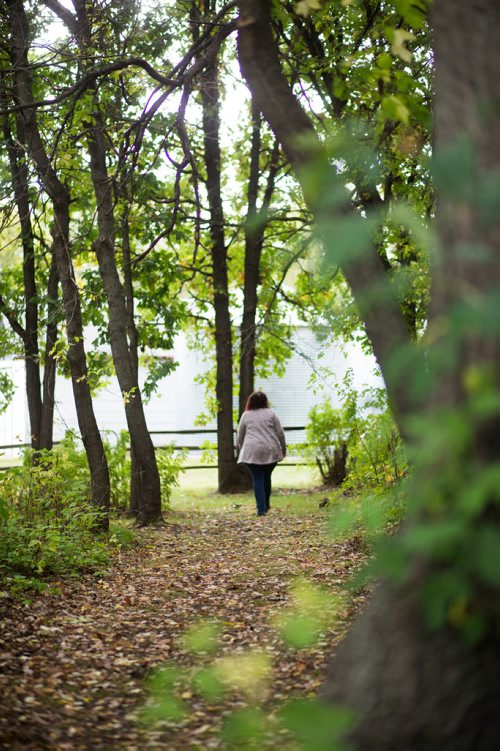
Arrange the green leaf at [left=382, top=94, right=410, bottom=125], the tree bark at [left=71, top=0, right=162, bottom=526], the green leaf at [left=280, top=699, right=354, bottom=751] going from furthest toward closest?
the tree bark at [left=71, top=0, right=162, bottom=526] < the green leaf at [left=382, top=94, right=410, bottom=125] < the green leaf at [left=280, top=699, right=354, bottom=751]

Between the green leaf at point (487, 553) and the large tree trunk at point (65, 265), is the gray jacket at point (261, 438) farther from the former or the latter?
the green leaf at point (487, 553)

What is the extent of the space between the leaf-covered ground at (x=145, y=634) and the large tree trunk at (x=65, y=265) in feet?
3.26

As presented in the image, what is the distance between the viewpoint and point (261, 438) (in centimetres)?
1229

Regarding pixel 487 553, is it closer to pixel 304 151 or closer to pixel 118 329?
pixel 304 151

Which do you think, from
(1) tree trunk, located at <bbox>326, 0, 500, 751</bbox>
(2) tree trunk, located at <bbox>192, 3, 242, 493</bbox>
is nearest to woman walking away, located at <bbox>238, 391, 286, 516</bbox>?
(2) tree trunk, located at <bbox>192, 3, 242, 493</bbox>

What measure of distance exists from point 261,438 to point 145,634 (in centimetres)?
683

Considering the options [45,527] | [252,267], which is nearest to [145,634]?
[45,527]

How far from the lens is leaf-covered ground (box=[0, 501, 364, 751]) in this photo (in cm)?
371

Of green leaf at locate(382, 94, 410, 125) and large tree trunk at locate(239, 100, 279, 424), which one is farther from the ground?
large tree trunk at locate(239, 100, 279, 424)

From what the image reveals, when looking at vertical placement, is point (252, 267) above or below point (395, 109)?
above

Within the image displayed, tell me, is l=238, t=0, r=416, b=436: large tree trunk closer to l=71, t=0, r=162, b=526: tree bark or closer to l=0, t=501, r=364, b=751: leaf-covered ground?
l=0, t=501, r=364, b=751: leaf-covered ground

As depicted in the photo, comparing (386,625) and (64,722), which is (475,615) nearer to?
(386,625)

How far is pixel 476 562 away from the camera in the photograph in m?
2.23

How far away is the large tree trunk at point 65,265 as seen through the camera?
371 inches
